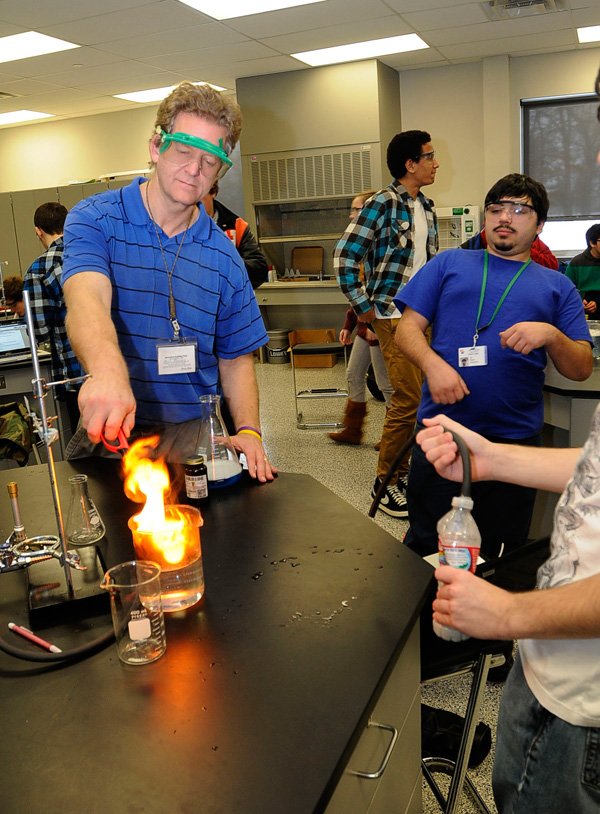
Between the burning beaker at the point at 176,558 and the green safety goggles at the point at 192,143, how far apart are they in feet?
3.10

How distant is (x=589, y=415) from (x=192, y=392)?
159cm

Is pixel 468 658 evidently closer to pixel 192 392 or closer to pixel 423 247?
pixel 192 392

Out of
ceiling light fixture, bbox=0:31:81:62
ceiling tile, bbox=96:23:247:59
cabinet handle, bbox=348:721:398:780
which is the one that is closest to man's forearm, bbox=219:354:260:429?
cabinet handle, bbox=348:721:398:780

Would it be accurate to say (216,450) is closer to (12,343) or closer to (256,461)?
(256,461)

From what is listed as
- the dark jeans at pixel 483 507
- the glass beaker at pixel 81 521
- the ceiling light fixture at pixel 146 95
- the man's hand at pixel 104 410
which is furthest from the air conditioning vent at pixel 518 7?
the glass beaker at pixel 81 521

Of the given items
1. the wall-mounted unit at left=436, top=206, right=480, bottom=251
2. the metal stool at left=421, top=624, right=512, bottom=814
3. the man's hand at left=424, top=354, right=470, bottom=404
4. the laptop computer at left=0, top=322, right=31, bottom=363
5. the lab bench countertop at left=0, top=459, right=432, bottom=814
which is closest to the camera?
the lab bench countertop at left=0, top=459, right=432, bottom=814

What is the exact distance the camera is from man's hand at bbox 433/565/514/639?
0.92m

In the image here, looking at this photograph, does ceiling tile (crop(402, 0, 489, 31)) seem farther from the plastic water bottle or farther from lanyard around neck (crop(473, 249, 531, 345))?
the plastic water bottle

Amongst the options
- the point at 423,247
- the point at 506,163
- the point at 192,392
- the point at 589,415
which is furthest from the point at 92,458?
the point at 506,163

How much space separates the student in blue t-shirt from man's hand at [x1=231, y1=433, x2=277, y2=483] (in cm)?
80

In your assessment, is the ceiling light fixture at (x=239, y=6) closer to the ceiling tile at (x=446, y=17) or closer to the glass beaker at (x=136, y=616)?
the ceiling tile at (x=446, y=17)

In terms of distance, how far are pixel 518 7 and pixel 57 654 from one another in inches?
221

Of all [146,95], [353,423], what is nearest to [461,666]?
[353,423]

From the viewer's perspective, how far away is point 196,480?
4.67ft
